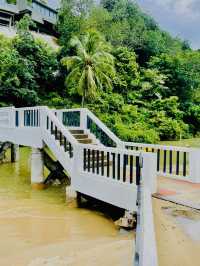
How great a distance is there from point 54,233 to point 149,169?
214cm

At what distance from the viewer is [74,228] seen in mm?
6348

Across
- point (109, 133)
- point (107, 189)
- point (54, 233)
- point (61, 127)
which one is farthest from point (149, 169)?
point (109, 133)

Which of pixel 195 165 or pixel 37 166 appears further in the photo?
pixel 37 166

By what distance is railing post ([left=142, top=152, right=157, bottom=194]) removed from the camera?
5780 mm

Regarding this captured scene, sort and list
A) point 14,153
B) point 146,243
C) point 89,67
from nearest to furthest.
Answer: point 146,243
point 14,153
point 89,67

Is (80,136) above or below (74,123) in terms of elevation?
below

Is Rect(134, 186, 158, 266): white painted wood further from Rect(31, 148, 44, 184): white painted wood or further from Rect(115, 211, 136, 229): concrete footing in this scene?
Rect(31, 148, 44, 184): white painted wood

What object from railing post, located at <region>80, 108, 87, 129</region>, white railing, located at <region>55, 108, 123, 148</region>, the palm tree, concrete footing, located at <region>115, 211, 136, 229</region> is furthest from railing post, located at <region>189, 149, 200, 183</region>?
the palm tree

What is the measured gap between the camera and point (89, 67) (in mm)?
21922

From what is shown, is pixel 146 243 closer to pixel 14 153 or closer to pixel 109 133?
pixel 109 133

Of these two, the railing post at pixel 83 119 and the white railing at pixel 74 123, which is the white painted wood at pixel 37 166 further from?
the railing post at pixel 83 119

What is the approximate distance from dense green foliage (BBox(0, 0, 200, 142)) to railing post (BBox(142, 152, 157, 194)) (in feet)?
51.9

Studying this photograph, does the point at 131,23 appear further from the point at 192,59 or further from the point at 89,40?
the point at 89,40

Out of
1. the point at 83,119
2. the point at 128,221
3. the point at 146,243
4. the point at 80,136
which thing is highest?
the point at 83,119
